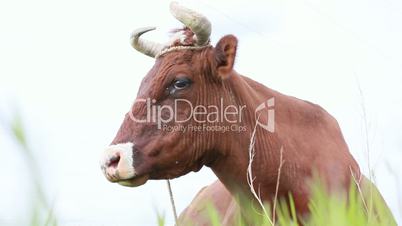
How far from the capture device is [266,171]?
491 centimetres

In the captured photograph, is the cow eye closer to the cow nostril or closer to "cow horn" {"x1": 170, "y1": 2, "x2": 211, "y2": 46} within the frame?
"cow horn" {"x1": 170, "y1": 2, "x2": 211, "y2": 46}

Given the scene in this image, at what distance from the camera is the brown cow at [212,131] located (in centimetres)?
464

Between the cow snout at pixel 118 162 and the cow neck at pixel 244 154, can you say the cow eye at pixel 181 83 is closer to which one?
the cow neck at pixel 244 154

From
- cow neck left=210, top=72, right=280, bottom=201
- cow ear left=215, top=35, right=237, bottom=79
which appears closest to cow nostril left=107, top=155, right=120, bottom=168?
cow neck left=210, top=72, right=280, bottom=201

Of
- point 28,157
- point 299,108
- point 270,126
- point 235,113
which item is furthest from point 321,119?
point 28,157

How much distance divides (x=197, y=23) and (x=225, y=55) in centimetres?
40

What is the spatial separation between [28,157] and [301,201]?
→ 4362 millimetres

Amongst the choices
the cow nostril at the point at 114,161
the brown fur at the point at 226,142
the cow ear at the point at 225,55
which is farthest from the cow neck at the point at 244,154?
the cow nostril at the point at 114,161

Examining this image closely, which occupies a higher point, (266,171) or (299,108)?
(299,108)

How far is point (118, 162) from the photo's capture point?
4.47 metres

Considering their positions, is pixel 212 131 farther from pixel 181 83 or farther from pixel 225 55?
pixel 225 55

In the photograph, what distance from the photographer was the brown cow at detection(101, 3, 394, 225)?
4.64 metres

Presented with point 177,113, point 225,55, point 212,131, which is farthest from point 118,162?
point 225,55

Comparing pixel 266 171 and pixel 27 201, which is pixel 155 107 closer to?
pixel 266 171
